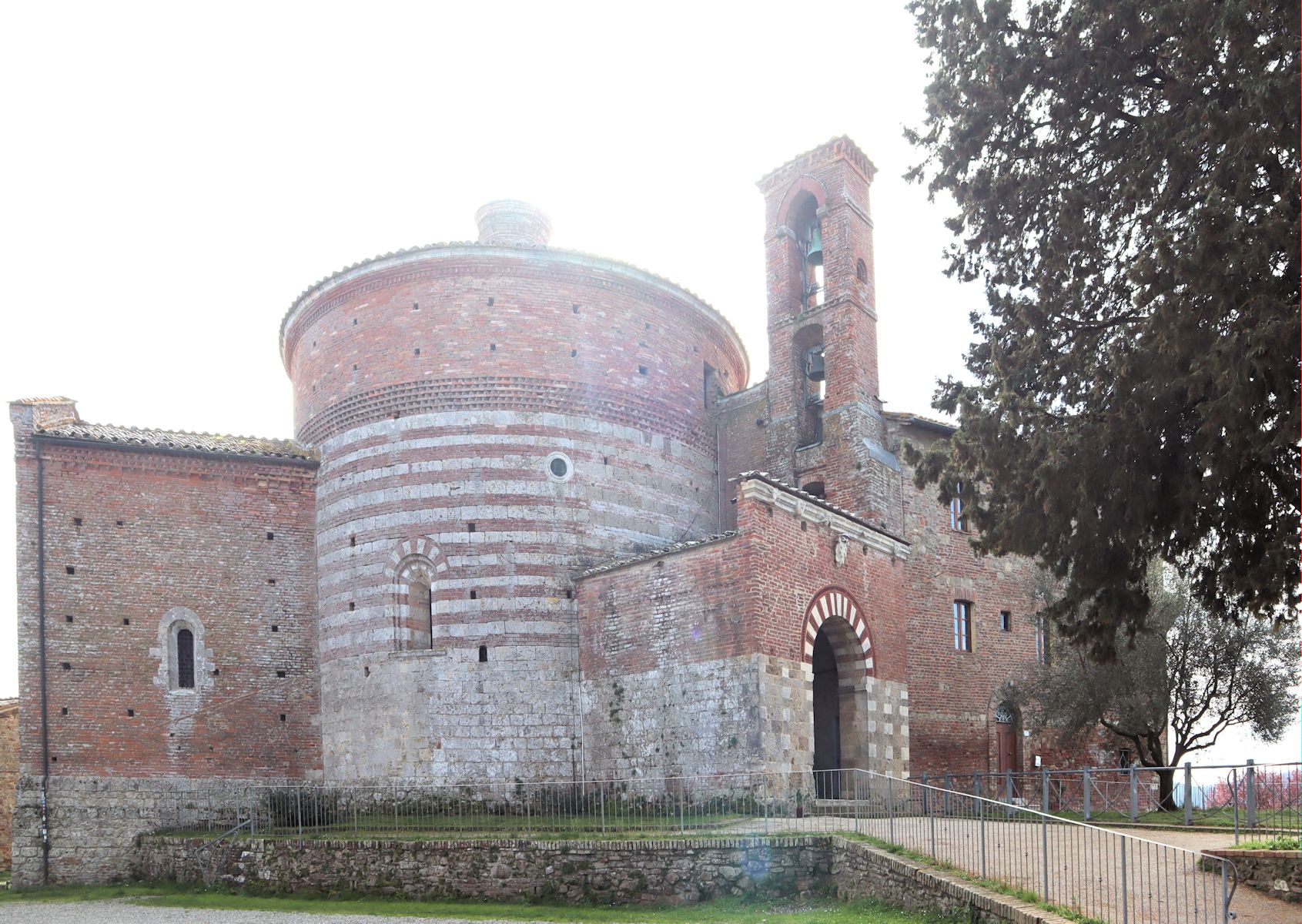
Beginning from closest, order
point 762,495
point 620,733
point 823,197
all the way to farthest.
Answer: point 762,495 < point 620,733 < point 823,197

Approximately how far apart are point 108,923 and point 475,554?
28.4 ft

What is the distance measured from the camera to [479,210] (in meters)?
28.4

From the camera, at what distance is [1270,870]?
1116 centimetres

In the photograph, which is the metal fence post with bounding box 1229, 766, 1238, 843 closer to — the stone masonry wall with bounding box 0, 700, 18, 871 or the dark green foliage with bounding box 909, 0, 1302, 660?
the dark green foliage with bounding box 909, 0, 1302, 660

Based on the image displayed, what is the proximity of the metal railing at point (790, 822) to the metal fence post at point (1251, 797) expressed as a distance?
80.7 inches

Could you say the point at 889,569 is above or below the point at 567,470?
below

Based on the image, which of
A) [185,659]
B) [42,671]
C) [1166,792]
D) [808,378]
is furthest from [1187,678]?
[42,671]

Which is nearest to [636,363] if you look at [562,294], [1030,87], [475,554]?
[562,294]

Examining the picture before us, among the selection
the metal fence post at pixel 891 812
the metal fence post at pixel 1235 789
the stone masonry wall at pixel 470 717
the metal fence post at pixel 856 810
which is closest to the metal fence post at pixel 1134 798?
the metal fence post at pixel 1235 789

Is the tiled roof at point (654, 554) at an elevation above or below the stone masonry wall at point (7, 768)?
above

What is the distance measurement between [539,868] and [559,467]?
8.83 m

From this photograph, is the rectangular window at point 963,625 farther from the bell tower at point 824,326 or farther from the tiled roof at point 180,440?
the tiled roof at point 180,440

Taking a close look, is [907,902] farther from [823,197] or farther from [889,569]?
[823,197]

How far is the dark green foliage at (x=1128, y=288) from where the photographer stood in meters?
9.73
